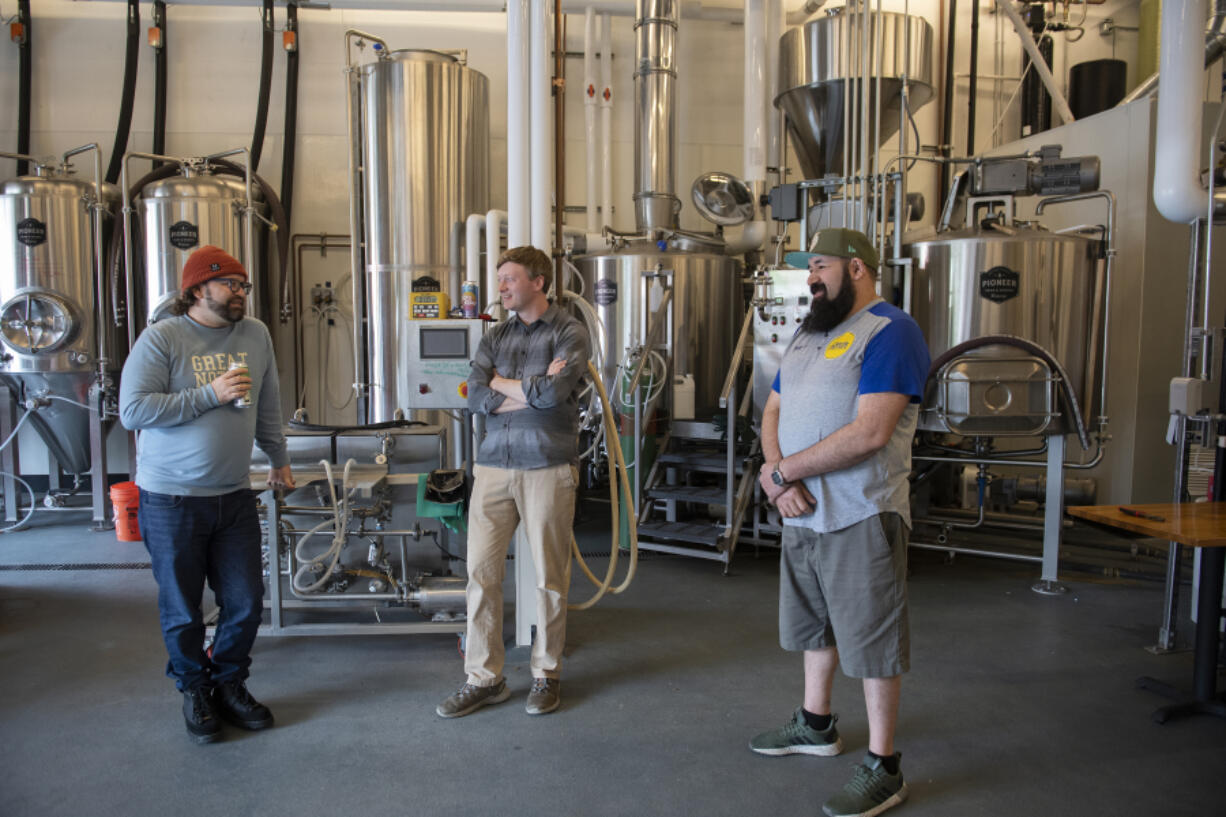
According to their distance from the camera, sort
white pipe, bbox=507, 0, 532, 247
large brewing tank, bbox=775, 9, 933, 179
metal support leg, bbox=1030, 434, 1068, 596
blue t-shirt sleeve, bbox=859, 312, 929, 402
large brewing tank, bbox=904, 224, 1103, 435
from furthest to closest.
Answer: large brewing tank, bbox=775, 9, 933, 179
large brewing tank, bbox=904, 224, 1103, 435
metal support leg, bbox=1030, 434, 1068, 596
white pipe, bbox=507, 0, 532, 247
blue t-shirt sleeve, bbox=859, 312, 929, 402

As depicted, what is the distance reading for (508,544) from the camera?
2.65 metres

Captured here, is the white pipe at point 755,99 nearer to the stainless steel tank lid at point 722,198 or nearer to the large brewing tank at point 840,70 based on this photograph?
the large brewing tank at point 840,70

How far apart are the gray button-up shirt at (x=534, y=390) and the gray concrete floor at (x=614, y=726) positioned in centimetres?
82

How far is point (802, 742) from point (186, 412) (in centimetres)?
194

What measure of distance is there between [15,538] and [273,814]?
3.86 meters

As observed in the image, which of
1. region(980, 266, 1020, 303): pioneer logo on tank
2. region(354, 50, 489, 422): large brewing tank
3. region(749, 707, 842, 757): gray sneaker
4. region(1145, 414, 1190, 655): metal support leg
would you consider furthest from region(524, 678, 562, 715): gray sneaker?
region(980, 266, 1020, 303): pioneer logo on tank

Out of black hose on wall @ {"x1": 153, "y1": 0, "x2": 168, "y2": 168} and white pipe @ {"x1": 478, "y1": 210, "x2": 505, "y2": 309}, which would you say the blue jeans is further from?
black hose on wall @ {"x1": 153, "y1": 0, "x2": 168, "y2": 168}

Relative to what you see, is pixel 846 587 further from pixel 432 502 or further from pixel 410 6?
pixel 410 6

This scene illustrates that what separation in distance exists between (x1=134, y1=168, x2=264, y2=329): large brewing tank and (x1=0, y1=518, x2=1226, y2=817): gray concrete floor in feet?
7.43

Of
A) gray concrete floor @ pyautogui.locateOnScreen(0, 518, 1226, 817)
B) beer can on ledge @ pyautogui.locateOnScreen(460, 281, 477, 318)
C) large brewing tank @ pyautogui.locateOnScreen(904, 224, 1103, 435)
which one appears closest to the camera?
gray concrete floor @ pyautogui.locateOnScreen(0, 518, 1226, 817)

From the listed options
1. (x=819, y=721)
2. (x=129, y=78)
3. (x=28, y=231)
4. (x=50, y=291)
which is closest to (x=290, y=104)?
(x=129, y=78)

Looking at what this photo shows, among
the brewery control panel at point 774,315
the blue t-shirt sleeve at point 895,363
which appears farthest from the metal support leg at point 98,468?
the blue t-shirt sleeve at point 895,363

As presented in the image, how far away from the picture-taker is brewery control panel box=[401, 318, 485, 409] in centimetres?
307

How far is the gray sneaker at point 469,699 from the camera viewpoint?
2.60m
